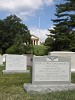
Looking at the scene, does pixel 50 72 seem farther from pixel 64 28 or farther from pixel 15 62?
pixel 64 28

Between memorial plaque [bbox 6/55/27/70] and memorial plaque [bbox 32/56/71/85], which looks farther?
memorial plaque [bbox 6/55/27/70]

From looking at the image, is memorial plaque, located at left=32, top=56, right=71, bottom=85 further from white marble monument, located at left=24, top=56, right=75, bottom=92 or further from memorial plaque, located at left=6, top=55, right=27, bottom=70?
memorial plaque, located at left=6, top=55, right=27, bottom=70

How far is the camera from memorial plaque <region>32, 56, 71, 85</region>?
33.8 feet

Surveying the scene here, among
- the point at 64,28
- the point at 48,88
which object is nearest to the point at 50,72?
the point at 48,88

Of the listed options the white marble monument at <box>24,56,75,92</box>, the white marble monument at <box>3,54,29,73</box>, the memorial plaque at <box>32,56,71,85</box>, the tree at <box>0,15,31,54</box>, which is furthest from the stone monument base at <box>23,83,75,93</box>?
the tree at <box>0,15,31,54</box>

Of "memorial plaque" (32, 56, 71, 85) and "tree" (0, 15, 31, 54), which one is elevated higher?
"tree" (0, 15, 31, 54)

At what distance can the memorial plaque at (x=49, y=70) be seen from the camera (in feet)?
33.8

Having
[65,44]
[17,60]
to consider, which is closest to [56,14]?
[65,44]

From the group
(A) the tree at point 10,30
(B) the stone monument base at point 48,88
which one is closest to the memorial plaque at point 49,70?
(B) the stone monument base at point 48,88

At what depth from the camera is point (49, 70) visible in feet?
34.0

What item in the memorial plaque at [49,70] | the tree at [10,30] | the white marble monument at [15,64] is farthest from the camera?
the tree at [10,30]

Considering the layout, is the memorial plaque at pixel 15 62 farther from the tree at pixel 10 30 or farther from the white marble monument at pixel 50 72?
the tree at pixel 10 30

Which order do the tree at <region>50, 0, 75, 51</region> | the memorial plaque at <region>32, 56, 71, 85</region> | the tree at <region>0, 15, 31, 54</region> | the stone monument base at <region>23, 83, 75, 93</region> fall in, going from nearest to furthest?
the stone monument base at <region>23, 83, 75, 93</region>
the memorial plaque at <region>32, 56, 71, 85</region>
the tree at <region>50, 0, 75, 51</region>
the tree at <region>0, 15, 31, 54</region>

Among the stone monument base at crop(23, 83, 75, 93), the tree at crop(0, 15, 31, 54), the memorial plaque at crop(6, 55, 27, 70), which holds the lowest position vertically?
the stone monument base at crop(23, 83, 75, 93)
